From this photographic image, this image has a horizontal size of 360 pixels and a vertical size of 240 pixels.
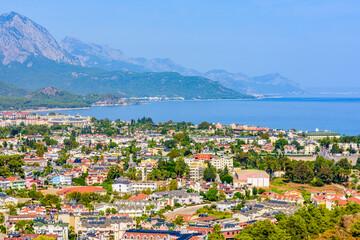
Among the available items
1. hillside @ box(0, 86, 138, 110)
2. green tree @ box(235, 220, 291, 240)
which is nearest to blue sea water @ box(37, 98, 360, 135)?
hillside @ box(0, 86, 138, 110)

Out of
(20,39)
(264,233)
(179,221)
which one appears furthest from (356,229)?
(20,39)

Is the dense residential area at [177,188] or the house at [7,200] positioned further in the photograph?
the house at [7,200]

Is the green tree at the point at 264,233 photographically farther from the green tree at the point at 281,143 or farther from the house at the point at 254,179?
the green tree at the point at 281,143

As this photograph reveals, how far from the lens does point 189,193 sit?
19234 mm

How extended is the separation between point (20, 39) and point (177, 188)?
112 metres

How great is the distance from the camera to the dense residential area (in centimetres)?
1405

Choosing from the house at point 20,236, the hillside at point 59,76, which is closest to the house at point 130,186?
the house at point 20,236

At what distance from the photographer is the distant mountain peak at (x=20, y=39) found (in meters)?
123

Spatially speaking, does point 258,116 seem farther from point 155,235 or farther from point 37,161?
point 155,235

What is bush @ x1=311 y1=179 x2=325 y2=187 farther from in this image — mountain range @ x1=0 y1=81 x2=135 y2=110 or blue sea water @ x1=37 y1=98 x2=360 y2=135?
mountain range @ x1=0 y1=81 x2=135 y2=110

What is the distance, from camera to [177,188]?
20484 millimetres

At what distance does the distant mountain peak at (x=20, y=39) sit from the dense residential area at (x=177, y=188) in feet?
300

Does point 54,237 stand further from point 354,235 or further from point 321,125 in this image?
point 321,125

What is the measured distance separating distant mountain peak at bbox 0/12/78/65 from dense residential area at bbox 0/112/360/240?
9143 cm
